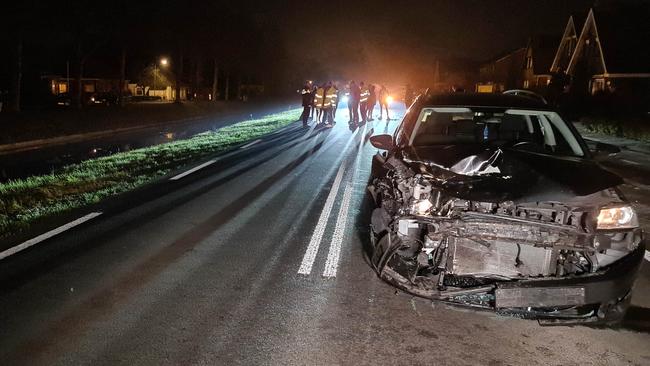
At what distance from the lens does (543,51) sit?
47375mm

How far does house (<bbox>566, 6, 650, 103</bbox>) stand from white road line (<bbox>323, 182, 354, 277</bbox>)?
23933 mm

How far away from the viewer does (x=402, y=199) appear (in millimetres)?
4859

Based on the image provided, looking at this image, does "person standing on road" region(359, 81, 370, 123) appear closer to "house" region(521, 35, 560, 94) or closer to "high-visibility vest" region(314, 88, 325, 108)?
"high-visibility vest" region(314, 88, 325, 108)

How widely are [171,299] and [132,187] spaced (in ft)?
18.6

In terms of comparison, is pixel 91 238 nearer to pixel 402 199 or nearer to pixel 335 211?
pixel 335 211

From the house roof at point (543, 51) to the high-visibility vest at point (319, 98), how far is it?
1140 inches

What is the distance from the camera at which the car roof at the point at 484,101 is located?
240 inches

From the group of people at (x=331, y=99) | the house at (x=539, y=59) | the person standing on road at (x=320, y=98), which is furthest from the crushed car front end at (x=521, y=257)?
the house at (x=539, y=59)

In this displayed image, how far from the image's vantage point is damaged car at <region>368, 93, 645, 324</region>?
3.92m

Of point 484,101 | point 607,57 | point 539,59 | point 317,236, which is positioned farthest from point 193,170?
point 539,59

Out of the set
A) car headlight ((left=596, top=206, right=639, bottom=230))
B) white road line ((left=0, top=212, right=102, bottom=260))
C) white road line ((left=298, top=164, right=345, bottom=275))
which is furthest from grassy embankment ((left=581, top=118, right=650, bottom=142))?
white road line ((left=0, top=212, right=102, bottom=260))

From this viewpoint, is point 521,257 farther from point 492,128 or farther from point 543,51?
point 543,51

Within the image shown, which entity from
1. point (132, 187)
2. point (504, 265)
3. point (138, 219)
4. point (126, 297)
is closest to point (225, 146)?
point (132, 187)

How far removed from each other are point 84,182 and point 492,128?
7.86 meters
